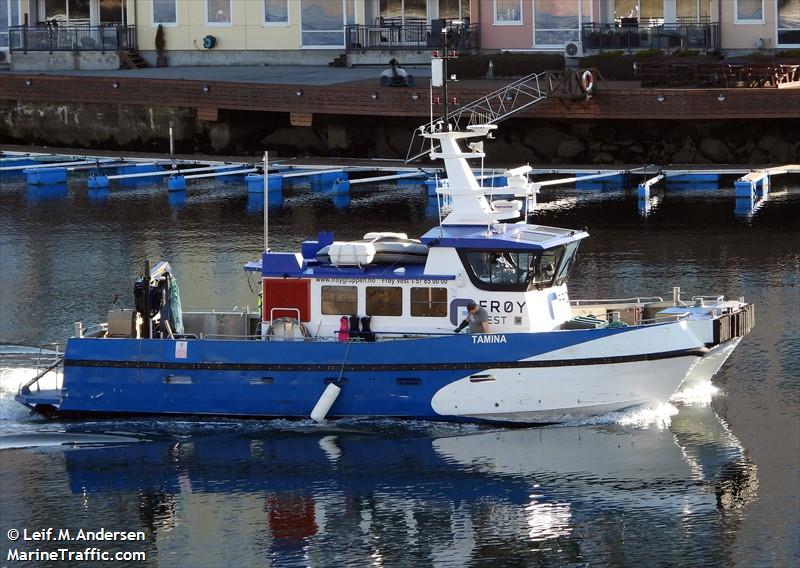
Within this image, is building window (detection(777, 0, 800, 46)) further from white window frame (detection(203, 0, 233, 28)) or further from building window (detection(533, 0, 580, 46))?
white window frame (detection(203, 0, 233, 28))

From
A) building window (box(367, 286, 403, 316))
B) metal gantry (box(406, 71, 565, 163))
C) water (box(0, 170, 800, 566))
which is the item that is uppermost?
metal gantry (box(406, 71, 565, 163))

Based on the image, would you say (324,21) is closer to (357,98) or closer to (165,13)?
(165,13)

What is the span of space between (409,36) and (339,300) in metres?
41.3

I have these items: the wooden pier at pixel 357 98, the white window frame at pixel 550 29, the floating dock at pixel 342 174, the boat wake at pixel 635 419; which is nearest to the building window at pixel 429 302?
the boat wake at pixel 635 419

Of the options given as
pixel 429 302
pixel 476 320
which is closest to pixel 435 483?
pixel 476 320

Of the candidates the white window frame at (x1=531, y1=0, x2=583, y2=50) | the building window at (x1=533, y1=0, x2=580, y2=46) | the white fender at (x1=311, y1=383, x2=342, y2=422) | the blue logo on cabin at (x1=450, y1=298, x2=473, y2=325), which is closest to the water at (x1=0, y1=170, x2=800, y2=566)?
the white fender at (x1=311, y1=383, x2=342, y2=422)

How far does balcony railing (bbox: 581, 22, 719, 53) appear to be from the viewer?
65500 millimetres

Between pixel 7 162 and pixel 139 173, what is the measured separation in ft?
22.9

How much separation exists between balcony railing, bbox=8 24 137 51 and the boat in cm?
4508

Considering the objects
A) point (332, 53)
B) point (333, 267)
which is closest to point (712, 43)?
point (332, 53)

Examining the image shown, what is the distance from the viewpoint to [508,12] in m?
→ 68.6

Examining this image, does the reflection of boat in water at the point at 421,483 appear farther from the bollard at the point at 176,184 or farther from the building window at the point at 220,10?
the building window at the point at 220,10

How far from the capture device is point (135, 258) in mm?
47594

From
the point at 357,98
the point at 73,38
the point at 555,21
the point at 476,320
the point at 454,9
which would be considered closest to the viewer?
the point at 476,320
